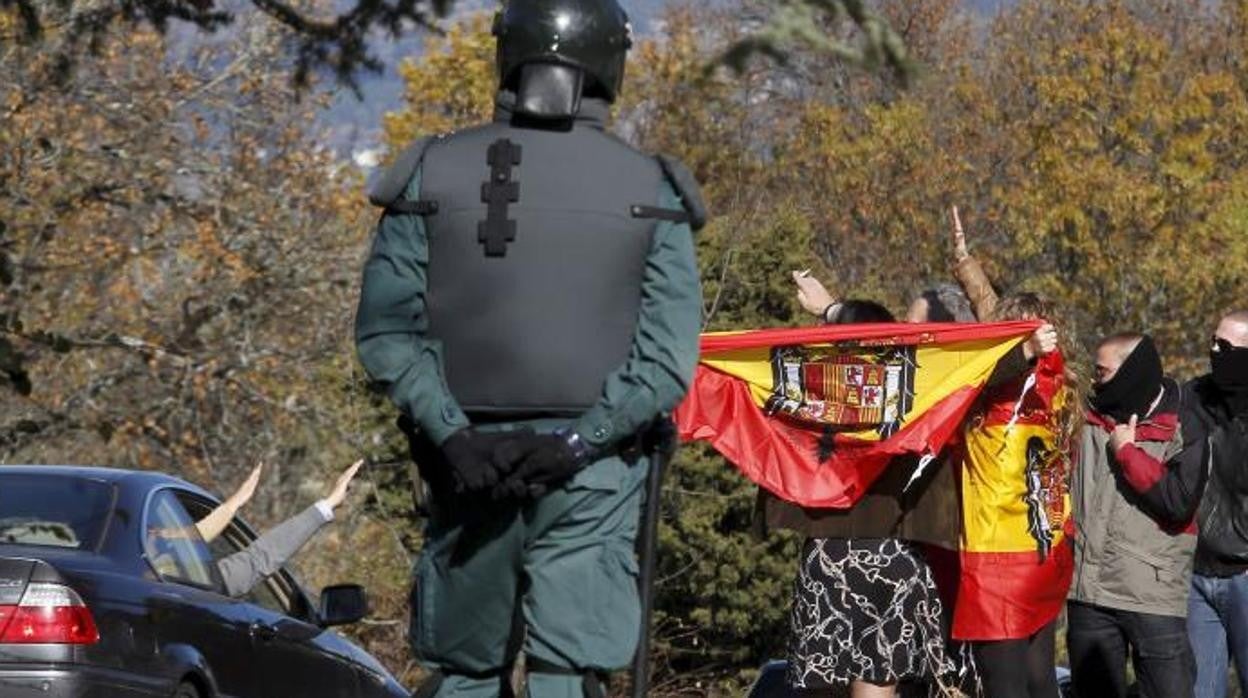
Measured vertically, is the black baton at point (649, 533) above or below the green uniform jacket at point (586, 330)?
below

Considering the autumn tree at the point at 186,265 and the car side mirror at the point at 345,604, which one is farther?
the autumn tree at the point at 186,265

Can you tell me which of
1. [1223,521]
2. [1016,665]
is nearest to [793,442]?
[1016,665]

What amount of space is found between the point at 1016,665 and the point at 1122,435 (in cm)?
86

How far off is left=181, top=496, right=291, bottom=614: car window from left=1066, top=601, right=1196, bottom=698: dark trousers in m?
2.93

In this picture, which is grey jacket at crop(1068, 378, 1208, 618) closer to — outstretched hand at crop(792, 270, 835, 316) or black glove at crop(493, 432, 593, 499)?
outstretched hand at crop(792, 270, 835, 316)

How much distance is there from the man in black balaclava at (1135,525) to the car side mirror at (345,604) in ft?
8.15

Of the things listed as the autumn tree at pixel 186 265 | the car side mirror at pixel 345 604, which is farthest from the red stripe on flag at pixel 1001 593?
the autumn tree at pixel 186 265

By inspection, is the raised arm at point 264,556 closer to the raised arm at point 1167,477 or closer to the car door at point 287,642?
the car door at point 287,642

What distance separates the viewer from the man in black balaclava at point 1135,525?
857 cm

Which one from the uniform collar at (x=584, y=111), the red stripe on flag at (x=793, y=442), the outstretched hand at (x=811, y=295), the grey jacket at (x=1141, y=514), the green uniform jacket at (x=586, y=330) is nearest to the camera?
the green uniform jacket at (x=586, y=330)

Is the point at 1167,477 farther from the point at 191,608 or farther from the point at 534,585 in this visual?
the point at 534,585

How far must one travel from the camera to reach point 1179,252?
51719mm

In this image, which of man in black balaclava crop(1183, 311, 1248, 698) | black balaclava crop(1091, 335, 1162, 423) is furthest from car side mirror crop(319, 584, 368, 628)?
man in black balaclava crop(1183, 311, 1248, 698)

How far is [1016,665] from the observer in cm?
842
